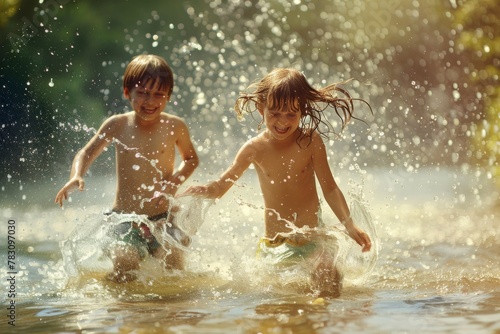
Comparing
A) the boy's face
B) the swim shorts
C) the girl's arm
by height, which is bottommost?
the swim shorts

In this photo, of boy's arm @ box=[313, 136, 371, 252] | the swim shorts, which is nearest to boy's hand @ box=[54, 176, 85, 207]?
the swim shorts

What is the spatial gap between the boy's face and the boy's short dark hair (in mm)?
23

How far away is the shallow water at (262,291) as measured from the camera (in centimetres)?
339

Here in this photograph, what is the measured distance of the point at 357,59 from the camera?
1316cm

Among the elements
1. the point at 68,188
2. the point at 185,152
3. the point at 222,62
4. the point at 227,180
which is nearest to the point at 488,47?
the point at 222,62

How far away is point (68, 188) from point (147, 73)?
86 centimetres

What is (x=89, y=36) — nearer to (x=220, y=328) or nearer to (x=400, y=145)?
(x=400, y=145)

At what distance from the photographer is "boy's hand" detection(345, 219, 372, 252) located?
4.30 meters

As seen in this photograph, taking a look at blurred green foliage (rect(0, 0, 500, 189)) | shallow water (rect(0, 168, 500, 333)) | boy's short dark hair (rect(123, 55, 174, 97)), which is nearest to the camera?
shallow water (rect(0, 168, 500, 333))

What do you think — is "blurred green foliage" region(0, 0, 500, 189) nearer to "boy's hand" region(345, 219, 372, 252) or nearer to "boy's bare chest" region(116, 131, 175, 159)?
"boy's bare chest" region(116, 131, 175, 159)

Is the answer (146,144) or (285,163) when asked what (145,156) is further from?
(285,163)

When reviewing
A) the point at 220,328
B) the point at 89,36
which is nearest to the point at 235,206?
the point at 89,36

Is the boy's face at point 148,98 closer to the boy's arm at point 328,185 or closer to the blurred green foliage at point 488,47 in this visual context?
the boy's arm at point 328,185

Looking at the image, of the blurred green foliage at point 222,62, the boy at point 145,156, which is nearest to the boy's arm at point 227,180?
the boy at point 145,156
